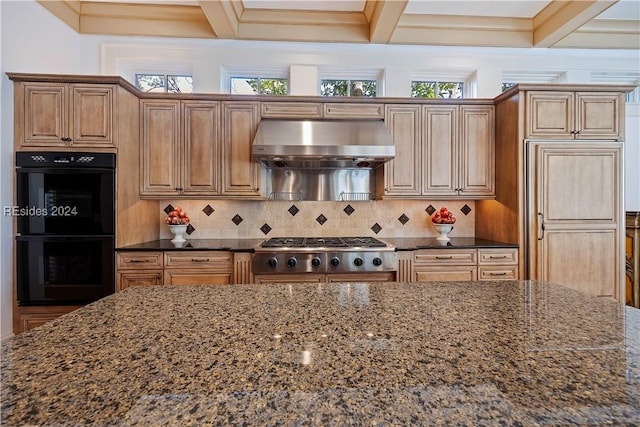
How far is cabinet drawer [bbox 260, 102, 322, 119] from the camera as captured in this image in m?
3.16

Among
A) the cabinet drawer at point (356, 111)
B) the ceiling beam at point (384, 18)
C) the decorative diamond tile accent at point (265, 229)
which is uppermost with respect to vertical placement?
the ceiling beam at point (384, 18)

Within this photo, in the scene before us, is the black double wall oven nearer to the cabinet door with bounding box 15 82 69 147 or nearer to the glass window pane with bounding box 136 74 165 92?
the cabinet door with bounding box 15 82 69 147

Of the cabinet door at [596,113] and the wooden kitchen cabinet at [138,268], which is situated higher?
the cabinet door at [596,113]

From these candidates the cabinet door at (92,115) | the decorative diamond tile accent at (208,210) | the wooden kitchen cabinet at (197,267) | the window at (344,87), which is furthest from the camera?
the window at (344,87)

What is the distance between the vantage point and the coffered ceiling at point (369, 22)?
3.15m

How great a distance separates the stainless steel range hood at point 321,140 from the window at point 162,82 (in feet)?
3.99

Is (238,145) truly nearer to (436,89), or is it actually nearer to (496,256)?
(436,89)

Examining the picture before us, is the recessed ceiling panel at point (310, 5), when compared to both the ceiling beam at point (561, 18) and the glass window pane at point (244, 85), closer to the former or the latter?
the glass window pane at point (244, 85)

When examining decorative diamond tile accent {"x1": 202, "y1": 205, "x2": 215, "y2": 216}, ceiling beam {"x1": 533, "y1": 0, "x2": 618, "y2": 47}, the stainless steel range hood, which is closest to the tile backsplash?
decorative diamond tile accent {"x1": 202, "y1": 205, "x2": 215, "y2": 216}

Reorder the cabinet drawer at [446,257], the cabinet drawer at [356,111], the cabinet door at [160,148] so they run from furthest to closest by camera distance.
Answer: the cabinet drawer at [356,111] → the cabinet door at [160,148] → the cabinet drawer at [446,257]

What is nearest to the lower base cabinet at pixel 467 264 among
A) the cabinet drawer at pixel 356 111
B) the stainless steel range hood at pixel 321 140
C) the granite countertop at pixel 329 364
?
the stainless steel range hood at pixel 321 140

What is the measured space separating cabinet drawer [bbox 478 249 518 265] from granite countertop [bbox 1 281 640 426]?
1920mm

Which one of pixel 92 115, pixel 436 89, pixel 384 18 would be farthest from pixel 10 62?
pixel 436 89

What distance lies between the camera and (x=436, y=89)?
3664mm
